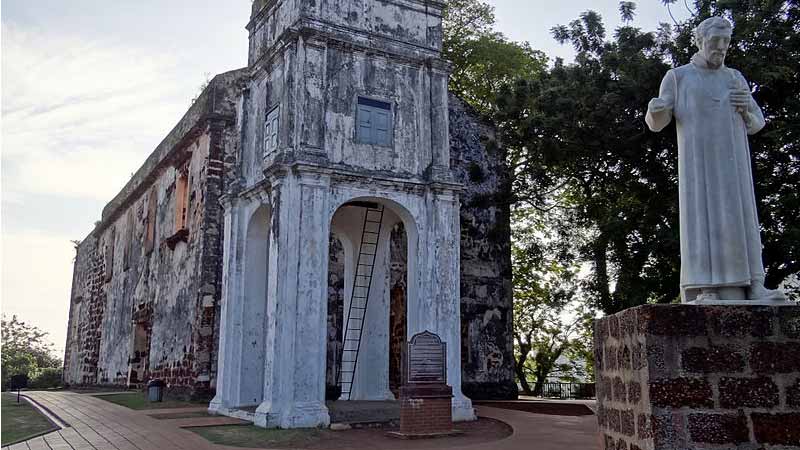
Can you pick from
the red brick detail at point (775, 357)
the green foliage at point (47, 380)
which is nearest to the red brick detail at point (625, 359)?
the red brick detail at point (775, 357)

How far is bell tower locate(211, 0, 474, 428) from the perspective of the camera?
1082 cm

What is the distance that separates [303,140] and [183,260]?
6287mm

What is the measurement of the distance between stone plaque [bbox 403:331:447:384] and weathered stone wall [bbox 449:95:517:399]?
5.17 meters

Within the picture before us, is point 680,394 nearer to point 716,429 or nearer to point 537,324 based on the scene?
point 716,429

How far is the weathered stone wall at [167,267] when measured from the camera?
14773mm

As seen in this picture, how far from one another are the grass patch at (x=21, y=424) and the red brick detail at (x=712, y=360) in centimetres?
800

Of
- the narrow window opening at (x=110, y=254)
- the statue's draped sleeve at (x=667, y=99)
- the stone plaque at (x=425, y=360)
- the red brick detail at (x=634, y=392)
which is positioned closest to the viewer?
the red brick detail at (x=634, y=392)

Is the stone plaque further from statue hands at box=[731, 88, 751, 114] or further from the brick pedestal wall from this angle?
statue hands at box=[731, 88, 751, 114]

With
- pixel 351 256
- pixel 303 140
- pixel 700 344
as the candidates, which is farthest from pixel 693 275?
pixel 351 256

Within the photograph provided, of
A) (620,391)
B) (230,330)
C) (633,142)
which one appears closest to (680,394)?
(620,391)

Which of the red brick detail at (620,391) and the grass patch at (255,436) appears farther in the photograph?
the grass patch at (255,436)

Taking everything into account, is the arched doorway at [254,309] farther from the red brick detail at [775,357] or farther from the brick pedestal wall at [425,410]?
the red brick detail at [775,357]

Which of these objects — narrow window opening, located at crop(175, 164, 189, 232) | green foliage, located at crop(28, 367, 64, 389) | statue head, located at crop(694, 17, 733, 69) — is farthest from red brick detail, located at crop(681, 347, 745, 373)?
green foliage, located at crop(28, 367, 64, 389)

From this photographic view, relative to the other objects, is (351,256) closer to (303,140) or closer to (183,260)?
(303,140)
